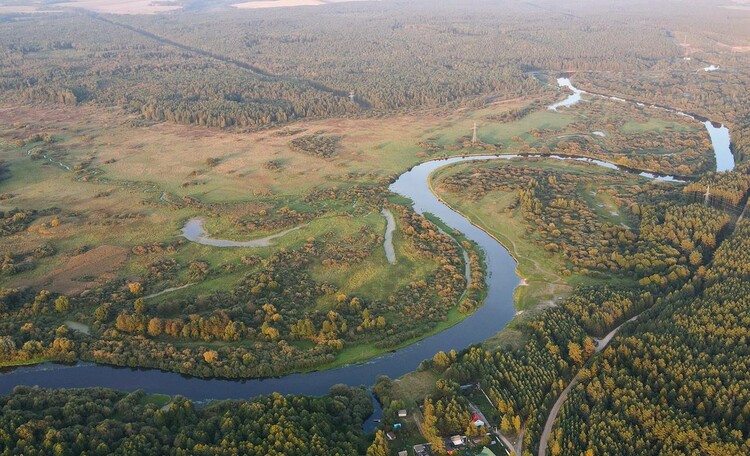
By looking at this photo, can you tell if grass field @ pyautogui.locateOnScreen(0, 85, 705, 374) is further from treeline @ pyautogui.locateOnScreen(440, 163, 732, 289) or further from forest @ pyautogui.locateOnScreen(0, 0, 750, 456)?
treeline @ pyautogui.locateOnScreen(440, 163, 732, 289)

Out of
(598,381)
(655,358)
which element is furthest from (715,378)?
(598,381)

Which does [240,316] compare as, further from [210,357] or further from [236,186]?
[236,186]

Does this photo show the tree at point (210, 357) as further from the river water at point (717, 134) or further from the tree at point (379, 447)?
the river water at point (717, 134)

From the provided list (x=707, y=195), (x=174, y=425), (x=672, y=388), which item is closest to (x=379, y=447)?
(x=174, y=425)

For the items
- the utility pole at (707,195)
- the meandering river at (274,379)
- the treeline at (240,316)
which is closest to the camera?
the meandering river at (274,379)

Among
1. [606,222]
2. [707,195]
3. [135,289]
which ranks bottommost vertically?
[135,289]

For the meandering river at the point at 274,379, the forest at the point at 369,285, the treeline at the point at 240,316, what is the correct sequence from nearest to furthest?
the forest at the point at 369,285 → the meandering river at the point at 274,379 → the treeline at the point at 240,316

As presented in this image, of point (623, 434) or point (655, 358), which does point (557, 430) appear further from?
point (655, 358)

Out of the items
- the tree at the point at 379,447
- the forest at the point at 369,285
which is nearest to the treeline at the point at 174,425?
the forest at the point at 369,285

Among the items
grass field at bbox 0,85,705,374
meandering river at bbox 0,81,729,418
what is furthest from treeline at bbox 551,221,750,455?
meandering river at bbox 0,81,729,418
